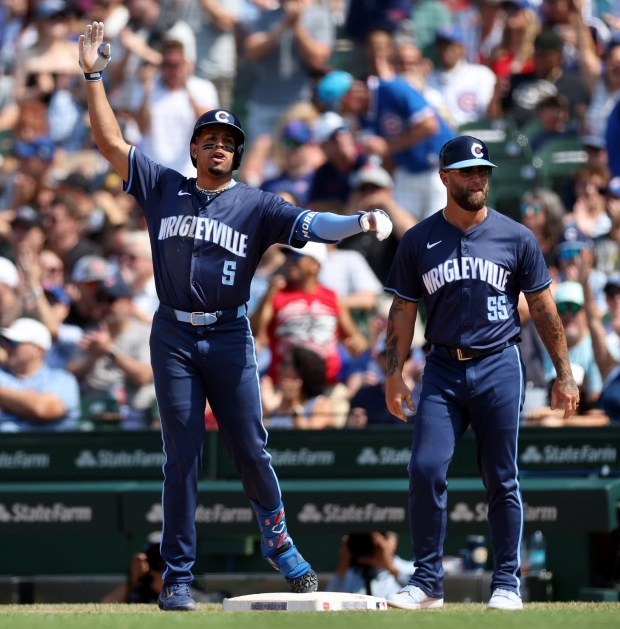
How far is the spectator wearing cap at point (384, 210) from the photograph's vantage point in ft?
41.5

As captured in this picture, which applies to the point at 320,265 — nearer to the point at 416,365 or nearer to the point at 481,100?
the point at 416,365

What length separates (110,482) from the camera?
33.6 feet

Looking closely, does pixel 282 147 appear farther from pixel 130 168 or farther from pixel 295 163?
pixel 130 168

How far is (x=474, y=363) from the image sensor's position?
7246mm

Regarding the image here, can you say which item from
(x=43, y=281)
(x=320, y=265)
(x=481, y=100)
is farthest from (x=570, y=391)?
(x=481, y=100)

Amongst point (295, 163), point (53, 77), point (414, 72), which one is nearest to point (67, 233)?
point (295, 163)

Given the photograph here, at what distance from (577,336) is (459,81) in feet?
16.2

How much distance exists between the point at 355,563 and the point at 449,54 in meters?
6.91

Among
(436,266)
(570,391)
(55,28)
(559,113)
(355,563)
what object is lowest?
(355,563)

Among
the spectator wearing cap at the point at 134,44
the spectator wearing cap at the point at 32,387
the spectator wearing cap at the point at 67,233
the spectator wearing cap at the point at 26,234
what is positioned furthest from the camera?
the spectator wearing cap at the point at 134,44

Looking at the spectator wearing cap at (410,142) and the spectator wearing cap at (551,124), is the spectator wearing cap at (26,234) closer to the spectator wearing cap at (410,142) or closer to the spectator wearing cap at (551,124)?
the spectator wearing cap at (410,142)

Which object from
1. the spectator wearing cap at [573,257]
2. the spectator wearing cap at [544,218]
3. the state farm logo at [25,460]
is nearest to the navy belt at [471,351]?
the spectator wearing cap at [573,257]

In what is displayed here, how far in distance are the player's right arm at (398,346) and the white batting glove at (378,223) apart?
713 mm

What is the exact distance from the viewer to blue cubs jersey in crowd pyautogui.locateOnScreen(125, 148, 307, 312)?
7.17m
